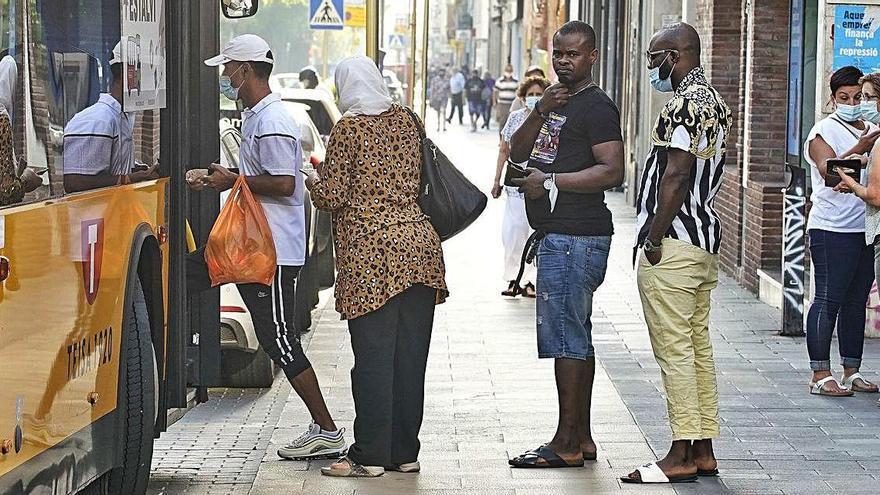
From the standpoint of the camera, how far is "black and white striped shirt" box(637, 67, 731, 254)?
22.0ft

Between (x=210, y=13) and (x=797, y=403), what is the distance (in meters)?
3.88

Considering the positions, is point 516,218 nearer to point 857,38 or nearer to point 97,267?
point 857,38

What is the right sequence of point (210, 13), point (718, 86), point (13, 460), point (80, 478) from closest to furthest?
point (13, 460), point (80, 478), point (210, 13), point (718, 86)

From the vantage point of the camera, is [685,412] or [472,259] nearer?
[685,412]

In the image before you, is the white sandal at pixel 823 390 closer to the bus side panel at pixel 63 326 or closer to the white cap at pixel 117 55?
the bus side panel at pixel 63 326

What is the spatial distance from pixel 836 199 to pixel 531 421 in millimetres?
2214

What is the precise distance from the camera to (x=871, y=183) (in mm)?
8453

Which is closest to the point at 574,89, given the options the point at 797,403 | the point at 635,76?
the point at 797,403

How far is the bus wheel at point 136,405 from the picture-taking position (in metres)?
6.23

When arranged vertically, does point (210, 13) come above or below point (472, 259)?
above

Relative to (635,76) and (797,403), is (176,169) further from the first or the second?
(635,76)

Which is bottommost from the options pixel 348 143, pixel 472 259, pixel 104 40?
pixel 472 259

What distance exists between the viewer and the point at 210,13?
771 centimetres

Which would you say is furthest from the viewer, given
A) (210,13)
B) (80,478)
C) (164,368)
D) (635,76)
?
(635,76)
